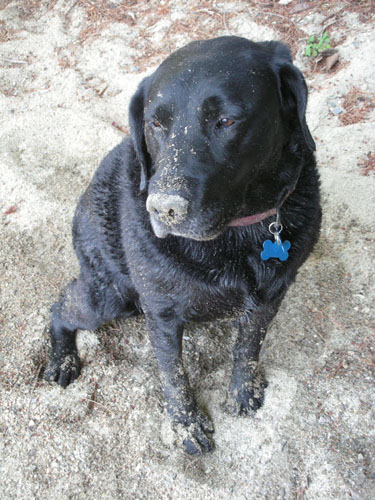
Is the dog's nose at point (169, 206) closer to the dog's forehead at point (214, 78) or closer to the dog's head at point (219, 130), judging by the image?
the dog's head at point (219, 130)

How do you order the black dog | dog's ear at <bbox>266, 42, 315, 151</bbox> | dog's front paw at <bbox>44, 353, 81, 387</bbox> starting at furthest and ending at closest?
1. dog's front paw at <bbox>44, 353, 81, 387</bbox>
2. dog's ear at <bbox>266, 42, 315, 151</bbox>
3. the black dog

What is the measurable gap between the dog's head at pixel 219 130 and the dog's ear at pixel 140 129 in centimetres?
17

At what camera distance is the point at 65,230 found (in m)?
3.46

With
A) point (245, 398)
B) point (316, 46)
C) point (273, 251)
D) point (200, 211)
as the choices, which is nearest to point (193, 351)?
point (245, 398)

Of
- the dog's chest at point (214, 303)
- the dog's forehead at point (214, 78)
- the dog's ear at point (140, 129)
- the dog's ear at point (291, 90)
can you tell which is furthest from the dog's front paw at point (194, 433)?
the dog's forehead at point (214, 78)

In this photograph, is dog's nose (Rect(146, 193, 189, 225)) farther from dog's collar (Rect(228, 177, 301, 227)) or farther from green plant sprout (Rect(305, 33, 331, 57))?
green plant sprout (Rect(305, 33, 331, 57))

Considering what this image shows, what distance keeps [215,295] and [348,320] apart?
1202 mm

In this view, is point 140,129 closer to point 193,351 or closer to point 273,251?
point 273,251

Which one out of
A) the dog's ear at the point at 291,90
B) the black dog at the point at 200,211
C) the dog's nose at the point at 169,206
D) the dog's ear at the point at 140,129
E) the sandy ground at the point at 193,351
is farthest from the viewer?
the sandy ground at the point at 193,351

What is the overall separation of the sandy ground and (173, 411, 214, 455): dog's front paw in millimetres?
59

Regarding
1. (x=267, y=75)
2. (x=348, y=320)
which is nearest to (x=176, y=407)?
(x=348, y=320)

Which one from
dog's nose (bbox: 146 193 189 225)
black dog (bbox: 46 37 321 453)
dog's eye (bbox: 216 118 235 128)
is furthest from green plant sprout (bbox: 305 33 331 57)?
dog's nose (bbox: 146 193 189 225)

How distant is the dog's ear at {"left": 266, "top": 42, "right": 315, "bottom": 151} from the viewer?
1725mm

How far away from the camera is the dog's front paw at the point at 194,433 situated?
2.29m
